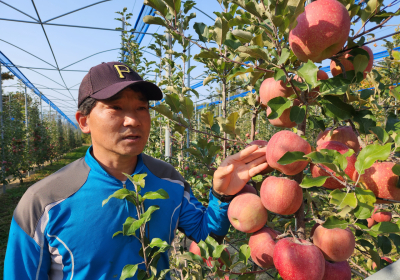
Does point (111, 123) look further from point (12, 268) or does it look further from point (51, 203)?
point (12, 268)

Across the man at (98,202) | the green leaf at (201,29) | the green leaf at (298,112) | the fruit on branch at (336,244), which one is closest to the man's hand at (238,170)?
the man at (98,202)

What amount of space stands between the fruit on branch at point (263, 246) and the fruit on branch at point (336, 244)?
0.18 m

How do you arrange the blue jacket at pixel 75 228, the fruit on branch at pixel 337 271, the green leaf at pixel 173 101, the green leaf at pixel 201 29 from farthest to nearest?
1. the green leaf at pixel 201 29
2. the green leaf at pixel 173 101
3. the blue jacket at pixel 75 228
4. the fruit on branch at pixel 337 271

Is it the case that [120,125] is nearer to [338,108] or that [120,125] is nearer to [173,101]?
[173,101]

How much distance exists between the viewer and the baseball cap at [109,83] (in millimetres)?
1090

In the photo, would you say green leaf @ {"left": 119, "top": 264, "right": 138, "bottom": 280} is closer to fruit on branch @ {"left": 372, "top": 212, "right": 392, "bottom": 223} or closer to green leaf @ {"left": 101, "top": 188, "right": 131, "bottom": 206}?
green leaf @ {"left": 101, "top": 188, "right": 131, "bottom": 206}

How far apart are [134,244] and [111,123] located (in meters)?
0.55

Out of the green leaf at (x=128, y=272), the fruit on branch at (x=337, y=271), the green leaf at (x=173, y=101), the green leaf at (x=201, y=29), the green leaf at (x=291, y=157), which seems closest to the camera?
the green leaf at (x=291, y=157)

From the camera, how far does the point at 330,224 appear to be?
71cm

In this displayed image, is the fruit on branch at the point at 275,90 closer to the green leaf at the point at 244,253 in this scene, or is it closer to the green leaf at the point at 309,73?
the green leaf at the point at 309,73

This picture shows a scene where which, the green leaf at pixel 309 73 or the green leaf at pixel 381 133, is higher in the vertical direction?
the green leaf at pixel 309 73

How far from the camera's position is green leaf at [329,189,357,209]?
2.01 feet

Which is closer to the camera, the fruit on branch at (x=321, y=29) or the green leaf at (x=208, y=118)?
the fruit on branch at (x=321, y=29)

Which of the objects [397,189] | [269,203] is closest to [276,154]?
[269,203]
